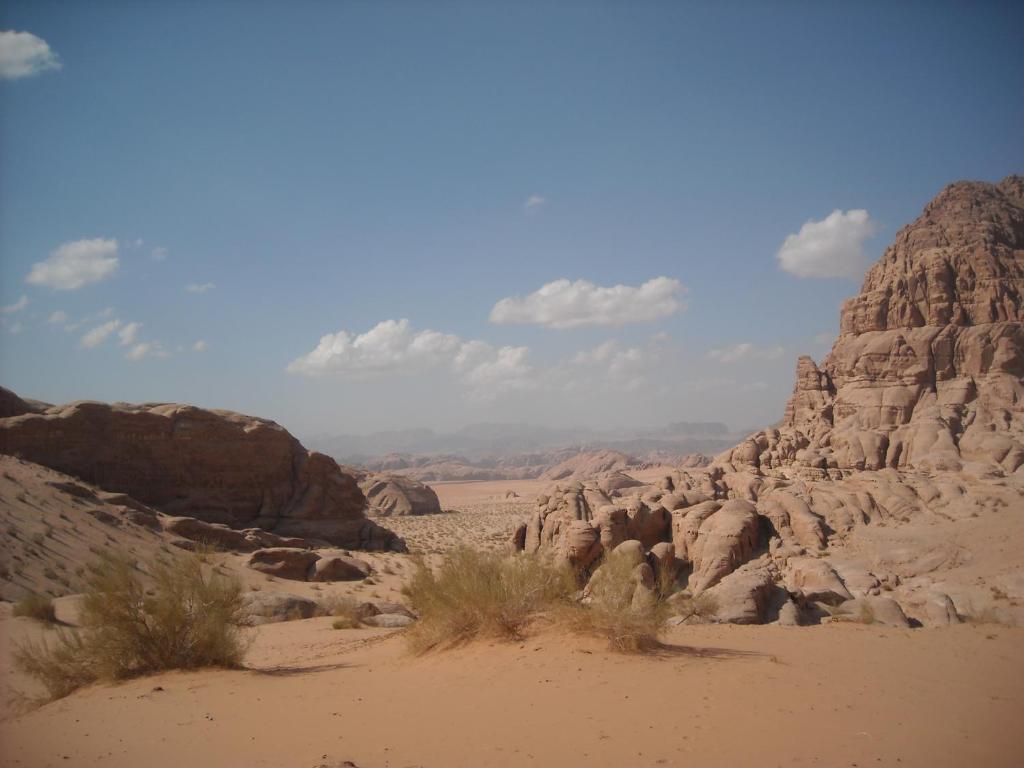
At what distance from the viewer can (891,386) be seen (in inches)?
1484

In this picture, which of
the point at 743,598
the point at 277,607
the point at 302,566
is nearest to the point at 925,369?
the point at 743,598

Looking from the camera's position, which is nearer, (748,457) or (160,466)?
(160,466)

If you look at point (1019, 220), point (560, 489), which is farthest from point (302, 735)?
point (1019, 220)

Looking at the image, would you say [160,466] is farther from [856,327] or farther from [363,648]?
[856,327]

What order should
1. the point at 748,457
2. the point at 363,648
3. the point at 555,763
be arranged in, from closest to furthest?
the point at 555,763
the point at 363,648
the point at 748,457

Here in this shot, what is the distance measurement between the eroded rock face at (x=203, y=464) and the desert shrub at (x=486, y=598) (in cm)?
2378

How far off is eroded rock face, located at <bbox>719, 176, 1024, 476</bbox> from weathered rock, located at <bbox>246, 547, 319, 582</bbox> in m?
25.6

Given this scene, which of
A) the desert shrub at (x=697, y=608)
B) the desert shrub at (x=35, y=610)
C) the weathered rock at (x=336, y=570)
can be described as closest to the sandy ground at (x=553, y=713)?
the desert shrub at (x=35, y=610)

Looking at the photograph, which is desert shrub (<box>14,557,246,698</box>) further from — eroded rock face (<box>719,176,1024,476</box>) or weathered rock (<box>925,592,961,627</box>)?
eroded rock face (<box>719,176,1024,476</box>)

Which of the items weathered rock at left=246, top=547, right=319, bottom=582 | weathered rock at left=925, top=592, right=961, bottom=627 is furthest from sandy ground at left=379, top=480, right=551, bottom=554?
weathered rock at left=925, top=592, right=961, bottom=627

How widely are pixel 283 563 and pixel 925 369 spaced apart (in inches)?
1487

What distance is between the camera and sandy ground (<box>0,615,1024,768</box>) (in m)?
6.83

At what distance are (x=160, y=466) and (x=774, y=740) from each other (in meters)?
31.1

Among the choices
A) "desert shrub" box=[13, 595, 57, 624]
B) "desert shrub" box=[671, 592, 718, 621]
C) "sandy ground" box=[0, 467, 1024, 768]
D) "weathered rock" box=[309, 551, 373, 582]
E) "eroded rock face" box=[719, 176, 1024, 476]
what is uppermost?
"eroded rock face" box=[719, 176, 1024, 476]
